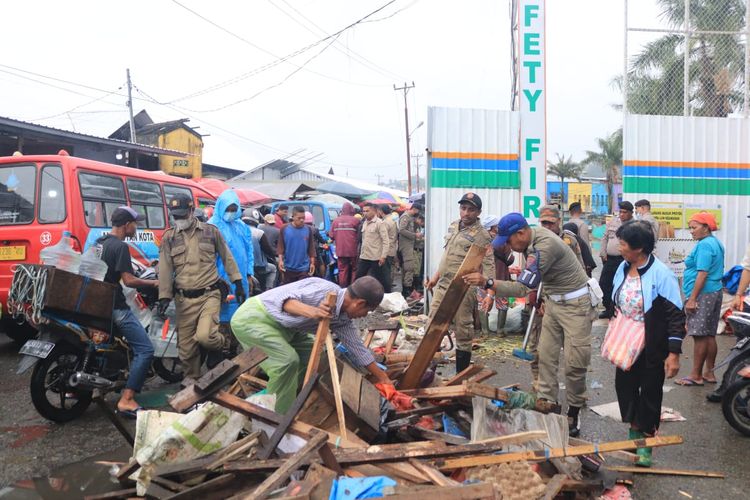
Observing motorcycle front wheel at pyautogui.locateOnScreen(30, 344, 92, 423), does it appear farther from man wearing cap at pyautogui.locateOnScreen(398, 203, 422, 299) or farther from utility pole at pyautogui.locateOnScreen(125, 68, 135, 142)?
utility pole at pyautogui.locateOnScreen(125, 68, 135, 142)

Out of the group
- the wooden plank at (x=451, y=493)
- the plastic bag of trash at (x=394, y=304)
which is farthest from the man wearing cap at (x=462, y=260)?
the plastic bag of trash at (x=394, y=304)

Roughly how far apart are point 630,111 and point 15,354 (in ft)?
32.2

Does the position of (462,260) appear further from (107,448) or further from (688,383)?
(107,448)

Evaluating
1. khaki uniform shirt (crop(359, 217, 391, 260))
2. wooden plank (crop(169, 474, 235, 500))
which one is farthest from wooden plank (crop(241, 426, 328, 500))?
khaki uniform shirt (crop(359, 217, 391, 260))

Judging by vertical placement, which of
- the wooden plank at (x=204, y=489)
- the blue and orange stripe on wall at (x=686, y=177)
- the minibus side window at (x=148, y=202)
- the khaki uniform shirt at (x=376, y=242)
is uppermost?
the blue and orange stripe on wall at (x=686, y=177)

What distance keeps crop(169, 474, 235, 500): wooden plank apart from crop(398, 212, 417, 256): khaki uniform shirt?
785cm

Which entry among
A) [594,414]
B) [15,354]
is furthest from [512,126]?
[15,354]

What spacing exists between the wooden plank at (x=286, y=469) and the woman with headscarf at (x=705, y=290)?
14.5 feet

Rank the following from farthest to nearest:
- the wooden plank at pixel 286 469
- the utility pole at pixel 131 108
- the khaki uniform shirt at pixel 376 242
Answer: the utility pole at pixel 131 108
the khaki uniform shirt at pixel 376 242
the wooden plank at pixel 286 469

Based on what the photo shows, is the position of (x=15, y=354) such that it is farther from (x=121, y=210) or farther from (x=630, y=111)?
(x=630, y=111)

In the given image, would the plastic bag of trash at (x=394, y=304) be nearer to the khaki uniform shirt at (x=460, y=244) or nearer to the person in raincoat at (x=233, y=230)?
the person in raincoat at (x=233, y=230)

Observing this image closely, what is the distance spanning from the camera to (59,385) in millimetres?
4793

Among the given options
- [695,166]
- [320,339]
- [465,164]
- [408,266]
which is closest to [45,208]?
[320,339]

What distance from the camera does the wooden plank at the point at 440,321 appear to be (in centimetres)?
447
